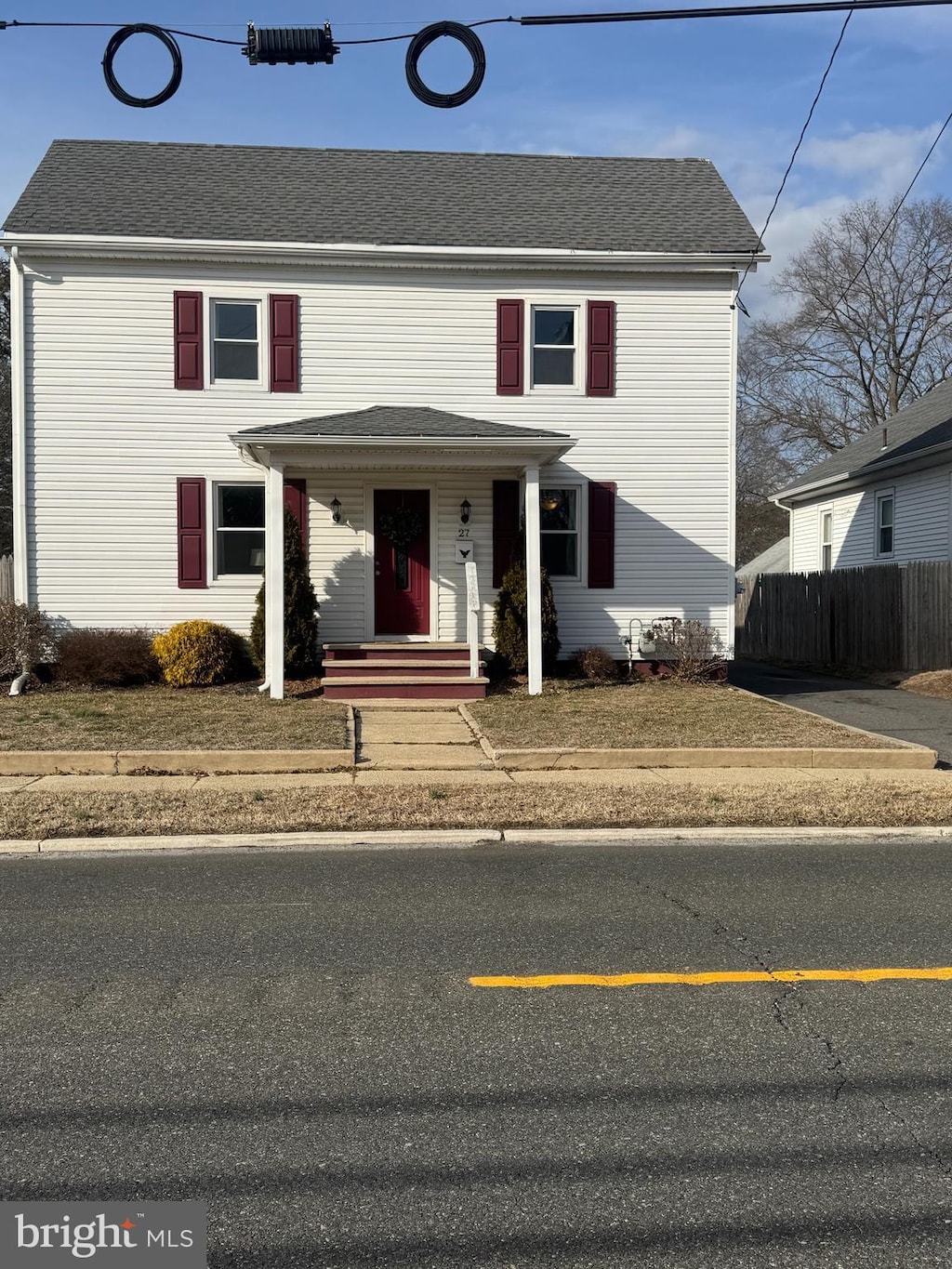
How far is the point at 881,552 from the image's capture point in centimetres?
2383

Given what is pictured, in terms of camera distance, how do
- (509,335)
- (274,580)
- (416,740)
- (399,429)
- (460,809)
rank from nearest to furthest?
(460,809)
(416,740)
(274,580)
(399,429)
(509,335)

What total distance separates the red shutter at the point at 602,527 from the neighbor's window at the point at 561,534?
0.24m

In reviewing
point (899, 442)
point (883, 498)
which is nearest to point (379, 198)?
point (883, 498)

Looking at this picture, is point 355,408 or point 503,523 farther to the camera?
point 503,523

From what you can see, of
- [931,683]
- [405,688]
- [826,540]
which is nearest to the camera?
[405,688]

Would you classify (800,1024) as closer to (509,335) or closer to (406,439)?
(406,439)

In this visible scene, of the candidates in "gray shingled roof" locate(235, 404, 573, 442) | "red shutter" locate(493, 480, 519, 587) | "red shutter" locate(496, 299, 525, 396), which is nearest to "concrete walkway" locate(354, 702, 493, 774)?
"red shutter" locate(493, 480, 519, 587)

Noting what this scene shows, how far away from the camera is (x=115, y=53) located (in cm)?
892

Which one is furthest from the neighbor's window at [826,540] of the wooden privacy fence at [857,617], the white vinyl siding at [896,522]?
the wooden privacy fence at [857,617]

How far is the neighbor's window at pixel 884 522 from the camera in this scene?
77.0 feet

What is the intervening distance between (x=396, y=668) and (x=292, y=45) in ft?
27.6

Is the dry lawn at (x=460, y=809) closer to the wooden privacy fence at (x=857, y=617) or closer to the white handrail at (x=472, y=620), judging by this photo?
the white handrail at (x=472, y=620)

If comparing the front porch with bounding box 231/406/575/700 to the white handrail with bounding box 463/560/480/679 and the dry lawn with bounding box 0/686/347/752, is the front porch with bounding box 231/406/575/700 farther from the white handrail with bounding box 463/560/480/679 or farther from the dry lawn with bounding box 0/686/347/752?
the dry lawn with bounding box 0/686/347/752

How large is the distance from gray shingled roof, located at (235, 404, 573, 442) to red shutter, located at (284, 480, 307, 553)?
103 cm
